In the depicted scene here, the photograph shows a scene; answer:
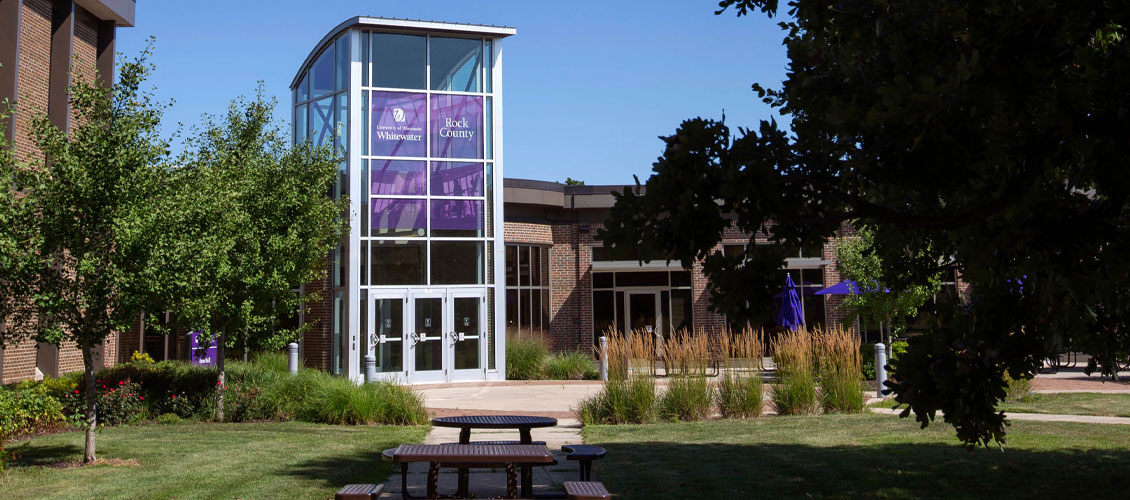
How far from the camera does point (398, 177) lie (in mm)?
21234

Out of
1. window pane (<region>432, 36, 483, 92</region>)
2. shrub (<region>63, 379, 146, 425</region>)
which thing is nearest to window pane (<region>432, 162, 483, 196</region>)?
window pane (<region>432, 36, 483, 92</region>)

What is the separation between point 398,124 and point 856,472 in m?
15.8

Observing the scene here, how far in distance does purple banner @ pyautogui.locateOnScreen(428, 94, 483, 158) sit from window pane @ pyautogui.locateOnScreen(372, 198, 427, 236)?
4.53 ft

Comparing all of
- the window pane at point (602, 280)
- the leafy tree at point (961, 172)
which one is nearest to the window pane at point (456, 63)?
the window pane at point (602, 280)

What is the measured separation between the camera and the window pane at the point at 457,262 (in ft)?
70.5

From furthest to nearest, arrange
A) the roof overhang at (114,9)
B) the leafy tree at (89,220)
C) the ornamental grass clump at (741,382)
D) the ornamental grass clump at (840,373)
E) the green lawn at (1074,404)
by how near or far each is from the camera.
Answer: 1. the roof overhang at (114,9)
2. the green lawn at (1074,404)
3. the ornamental grass clump at (840,373)
4. the ornamental grass clump at (741,382)
5. the leafy tree at (89,220)

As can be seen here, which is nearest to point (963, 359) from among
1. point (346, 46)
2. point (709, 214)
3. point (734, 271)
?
point (734, 271)

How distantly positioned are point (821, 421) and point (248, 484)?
7.34m

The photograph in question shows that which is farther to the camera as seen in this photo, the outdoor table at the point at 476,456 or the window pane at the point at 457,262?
the window pane at the point at 457,262

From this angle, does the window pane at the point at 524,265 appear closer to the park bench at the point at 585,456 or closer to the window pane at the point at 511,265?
the window pane at the point at 511,265

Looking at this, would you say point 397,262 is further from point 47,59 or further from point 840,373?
point 840,373

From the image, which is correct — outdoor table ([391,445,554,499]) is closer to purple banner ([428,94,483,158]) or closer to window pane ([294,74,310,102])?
purple banner ([428,94,483,158])

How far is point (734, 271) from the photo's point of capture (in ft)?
14.2

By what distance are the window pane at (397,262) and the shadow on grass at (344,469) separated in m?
11.9
